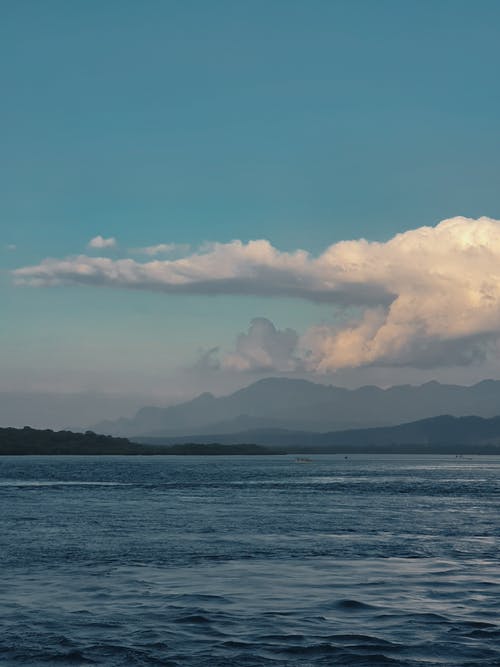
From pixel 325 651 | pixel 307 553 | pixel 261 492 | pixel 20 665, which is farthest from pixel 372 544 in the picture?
pixel 261 492

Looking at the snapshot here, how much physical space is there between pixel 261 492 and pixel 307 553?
232ft

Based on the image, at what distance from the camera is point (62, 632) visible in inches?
1267

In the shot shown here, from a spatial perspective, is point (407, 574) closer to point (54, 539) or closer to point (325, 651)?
point (325, 651)

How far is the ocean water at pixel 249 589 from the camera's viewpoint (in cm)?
2969

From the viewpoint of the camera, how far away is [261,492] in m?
123

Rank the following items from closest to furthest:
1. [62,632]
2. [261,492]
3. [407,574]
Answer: [62,632]
[407,574]
[261,492]

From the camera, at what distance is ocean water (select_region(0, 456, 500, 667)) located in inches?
1169

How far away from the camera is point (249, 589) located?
4103 centimetres

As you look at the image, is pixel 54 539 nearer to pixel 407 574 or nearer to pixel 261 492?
pixel 407 574

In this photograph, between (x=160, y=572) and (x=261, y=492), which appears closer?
(x=160, y=572)

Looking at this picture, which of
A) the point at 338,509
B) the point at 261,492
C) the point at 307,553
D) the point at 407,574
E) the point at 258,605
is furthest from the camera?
the point at 261,492

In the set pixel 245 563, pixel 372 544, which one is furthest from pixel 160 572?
pixel 372 544

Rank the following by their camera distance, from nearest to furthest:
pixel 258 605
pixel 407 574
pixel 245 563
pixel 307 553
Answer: pixel 258 605 → pixel 407 574 → pixel 245 563 → pixel 307 553

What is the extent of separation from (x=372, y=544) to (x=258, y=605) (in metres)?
22.0
